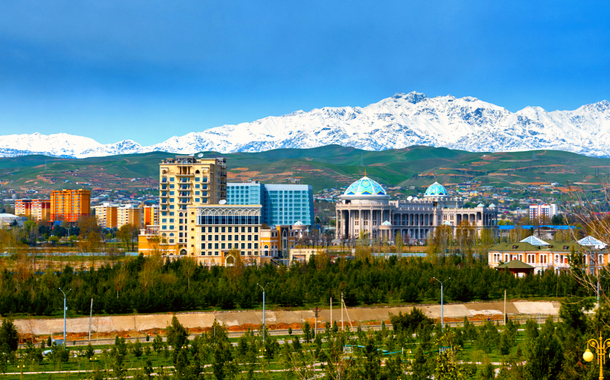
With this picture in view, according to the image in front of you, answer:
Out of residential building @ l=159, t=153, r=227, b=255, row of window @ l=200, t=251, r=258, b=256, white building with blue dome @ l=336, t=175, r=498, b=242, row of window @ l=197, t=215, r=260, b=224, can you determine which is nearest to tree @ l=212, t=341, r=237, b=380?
row of window @ l=200, t=251, r=258, b=256

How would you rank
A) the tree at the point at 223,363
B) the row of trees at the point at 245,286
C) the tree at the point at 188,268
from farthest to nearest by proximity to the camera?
the tree at the point at 188,268 → the row of trees at the point at 245,286 → the tree at the point at 223,363

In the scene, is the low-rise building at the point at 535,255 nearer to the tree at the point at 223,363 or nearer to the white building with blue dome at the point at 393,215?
the tree at the point at 223,363

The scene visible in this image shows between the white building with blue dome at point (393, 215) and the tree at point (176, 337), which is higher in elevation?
the white building with blue dome at point (393, 215)

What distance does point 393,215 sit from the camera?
168625mm

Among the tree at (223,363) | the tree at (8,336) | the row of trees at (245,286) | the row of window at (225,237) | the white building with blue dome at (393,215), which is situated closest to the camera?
the tree at (223,363)

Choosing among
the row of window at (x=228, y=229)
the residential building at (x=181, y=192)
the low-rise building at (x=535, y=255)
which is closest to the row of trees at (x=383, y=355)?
the low-rise building at (x=535, y=255)

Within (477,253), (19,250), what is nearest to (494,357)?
(477,253)

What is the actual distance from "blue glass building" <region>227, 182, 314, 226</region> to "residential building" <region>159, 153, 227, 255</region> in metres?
34.7

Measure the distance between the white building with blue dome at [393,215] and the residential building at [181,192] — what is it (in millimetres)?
47404

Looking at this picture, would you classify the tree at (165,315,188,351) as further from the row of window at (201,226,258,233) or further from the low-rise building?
the row of window at (201,226,258,233)

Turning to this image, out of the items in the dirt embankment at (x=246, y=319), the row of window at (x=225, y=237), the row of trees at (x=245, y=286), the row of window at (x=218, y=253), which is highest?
the row of window at (x=225, y=237)

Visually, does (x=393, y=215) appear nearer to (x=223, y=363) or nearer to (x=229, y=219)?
(x=229, y=219)

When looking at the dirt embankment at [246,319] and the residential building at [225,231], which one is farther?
the residential building at [225,231]

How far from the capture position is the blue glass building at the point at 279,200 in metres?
159
